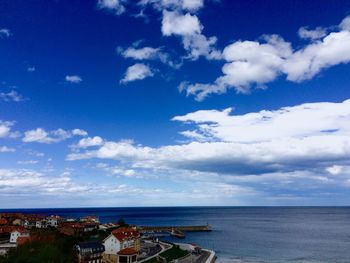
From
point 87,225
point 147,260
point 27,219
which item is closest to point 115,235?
point 147,260

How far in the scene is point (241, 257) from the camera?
279 ft

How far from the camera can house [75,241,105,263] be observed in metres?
68.6

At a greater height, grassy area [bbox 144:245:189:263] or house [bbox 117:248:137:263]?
house [bbox 117:248:137:263]

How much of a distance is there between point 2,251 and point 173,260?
1360 inches

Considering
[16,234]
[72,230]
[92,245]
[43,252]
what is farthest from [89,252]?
[72,230]

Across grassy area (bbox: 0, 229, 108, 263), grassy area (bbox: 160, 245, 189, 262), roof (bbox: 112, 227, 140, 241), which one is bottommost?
grassy area (bbox: 160, 245, 189, 262)

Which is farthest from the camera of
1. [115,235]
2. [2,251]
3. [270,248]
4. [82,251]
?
[270,248]

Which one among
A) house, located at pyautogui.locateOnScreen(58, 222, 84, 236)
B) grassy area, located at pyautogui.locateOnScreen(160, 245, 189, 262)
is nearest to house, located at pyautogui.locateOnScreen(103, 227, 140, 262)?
grassy area, located at pyautogui.locateOnScreen(160, 245, 189, 262)

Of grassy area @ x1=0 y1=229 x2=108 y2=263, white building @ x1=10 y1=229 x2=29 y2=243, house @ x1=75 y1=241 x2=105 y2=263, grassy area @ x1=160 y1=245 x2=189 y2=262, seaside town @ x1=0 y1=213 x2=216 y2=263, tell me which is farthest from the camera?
white building @ x1=10 y1=229 x2=29 y2=243

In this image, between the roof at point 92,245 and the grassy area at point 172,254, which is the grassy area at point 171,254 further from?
the roof at point 92,245

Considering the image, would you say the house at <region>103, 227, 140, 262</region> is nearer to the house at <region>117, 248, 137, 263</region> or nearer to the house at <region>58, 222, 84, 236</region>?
the house at <region>117, 248, 137, 263</region>

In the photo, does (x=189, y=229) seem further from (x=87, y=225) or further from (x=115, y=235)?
(x=115, y=235)

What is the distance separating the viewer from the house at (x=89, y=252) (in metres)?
68.6

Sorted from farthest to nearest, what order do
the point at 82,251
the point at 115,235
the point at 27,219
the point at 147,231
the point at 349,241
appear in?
the point at 147,231
the point at 27,219
the point at 349,241
the point at 115,235
the point at 82,251
